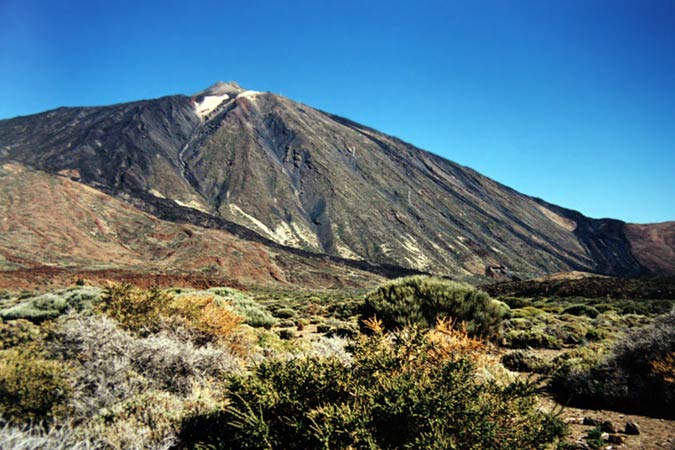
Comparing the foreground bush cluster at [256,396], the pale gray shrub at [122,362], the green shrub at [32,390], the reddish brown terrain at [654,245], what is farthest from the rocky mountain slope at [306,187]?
the green shrub at [32,390]

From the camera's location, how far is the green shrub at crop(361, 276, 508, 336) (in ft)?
34.2

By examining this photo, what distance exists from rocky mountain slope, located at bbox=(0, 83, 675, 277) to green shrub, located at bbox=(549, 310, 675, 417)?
72.9 meters

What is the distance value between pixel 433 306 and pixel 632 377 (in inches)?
191

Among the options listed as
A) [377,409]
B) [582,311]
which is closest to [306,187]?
[582,311]

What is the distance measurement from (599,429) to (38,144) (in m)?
146

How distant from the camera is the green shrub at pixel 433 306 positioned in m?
10.4

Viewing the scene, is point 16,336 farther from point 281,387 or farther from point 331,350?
point 281,387

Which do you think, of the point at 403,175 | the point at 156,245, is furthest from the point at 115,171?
the point at 403,175

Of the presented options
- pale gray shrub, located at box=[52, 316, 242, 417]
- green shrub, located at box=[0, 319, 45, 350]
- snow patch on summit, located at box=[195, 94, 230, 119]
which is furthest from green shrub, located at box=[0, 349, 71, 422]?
snow patch on summit, located at box=[195, 94, 230, 119]

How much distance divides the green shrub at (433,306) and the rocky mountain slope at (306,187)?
2680 inches

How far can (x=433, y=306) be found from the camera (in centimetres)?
1073

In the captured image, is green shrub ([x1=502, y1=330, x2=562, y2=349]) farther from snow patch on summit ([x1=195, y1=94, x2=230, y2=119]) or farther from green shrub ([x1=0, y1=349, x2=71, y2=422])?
snow patch on summit ([x1=195, y1=94, x2=230, y2=119])

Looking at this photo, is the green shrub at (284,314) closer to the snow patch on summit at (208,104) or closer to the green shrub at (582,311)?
the green shrub at (582,311)

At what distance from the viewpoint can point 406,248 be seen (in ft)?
347
